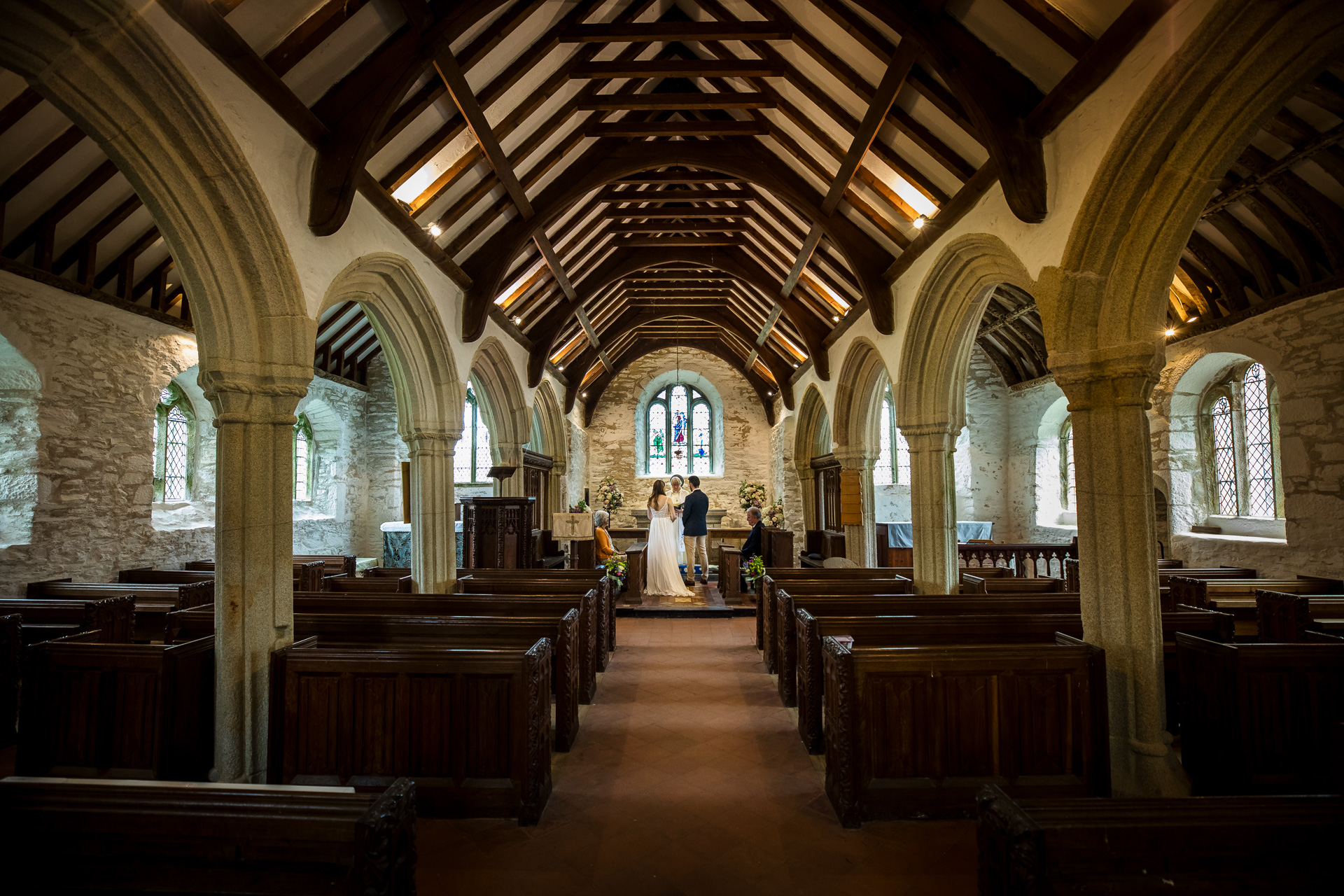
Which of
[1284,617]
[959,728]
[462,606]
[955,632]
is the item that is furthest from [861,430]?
[959,728]

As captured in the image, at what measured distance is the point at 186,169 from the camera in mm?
3443

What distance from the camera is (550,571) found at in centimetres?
640

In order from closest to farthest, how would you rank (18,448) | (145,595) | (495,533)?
(145,595), (18,448), (495,533)

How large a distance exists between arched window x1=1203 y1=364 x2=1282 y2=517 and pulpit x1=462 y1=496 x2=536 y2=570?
841 cm

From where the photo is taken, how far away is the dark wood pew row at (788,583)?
19.0 feet

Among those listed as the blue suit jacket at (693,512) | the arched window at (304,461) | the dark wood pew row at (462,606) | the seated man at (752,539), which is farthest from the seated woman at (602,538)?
the arched window at (304,461)

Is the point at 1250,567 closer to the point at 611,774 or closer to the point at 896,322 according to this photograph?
the point at 896,322

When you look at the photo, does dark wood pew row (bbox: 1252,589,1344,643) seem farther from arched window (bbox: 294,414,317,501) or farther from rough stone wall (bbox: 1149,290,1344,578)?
arched window (bbox: 294,414,317,501)

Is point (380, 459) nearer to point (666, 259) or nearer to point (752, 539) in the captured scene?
point (666, 259)

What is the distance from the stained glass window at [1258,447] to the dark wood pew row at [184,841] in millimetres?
9859

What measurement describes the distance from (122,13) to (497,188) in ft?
12.3

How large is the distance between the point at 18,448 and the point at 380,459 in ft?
22.4

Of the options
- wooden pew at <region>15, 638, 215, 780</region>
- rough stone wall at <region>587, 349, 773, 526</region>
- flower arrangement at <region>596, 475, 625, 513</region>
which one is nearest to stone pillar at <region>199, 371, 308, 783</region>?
wooden pew at <region>15, 638, 215, 780</region>

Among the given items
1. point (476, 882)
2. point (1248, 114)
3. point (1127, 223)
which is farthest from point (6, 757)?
point (1248, 114)
